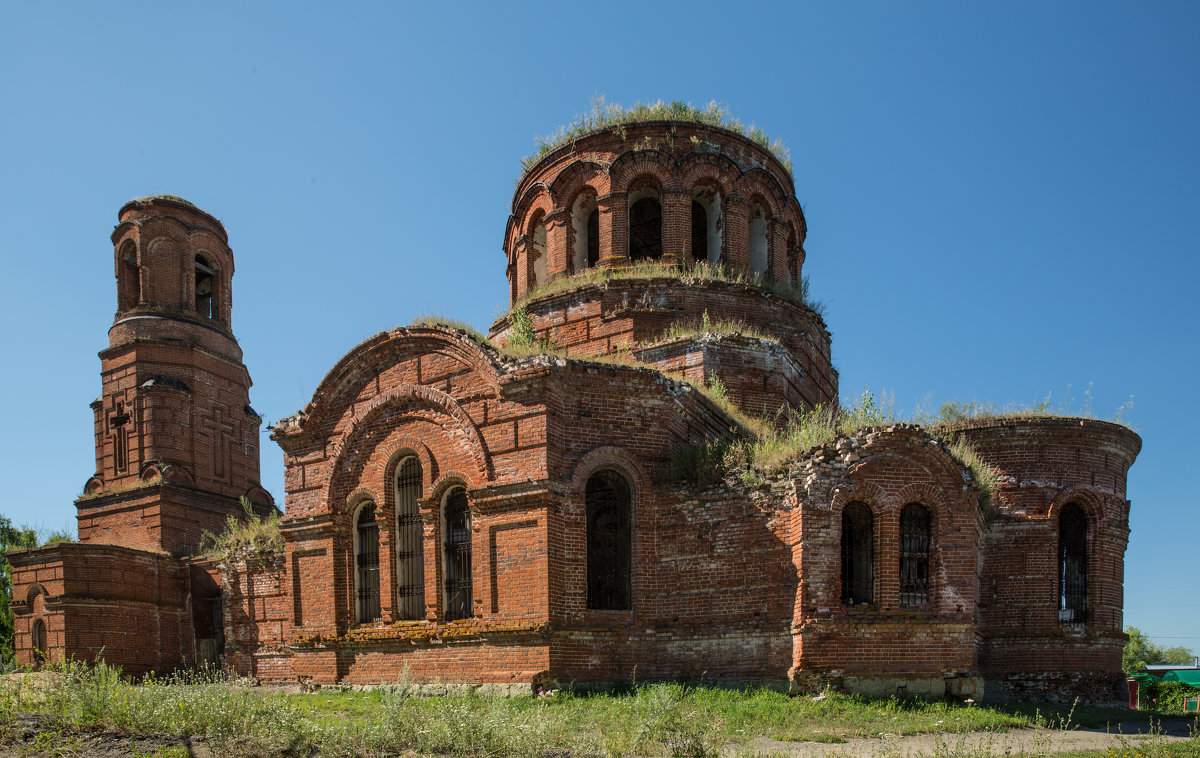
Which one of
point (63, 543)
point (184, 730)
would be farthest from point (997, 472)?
point (63, 543)

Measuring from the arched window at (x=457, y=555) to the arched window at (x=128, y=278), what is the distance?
15116mm

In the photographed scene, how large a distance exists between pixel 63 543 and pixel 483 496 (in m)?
11.4

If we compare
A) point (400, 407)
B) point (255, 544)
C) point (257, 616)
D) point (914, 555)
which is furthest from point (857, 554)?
point (257, 616)

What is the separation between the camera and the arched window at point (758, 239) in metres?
18.9

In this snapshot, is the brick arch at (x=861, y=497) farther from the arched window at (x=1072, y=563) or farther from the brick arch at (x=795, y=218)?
the brick arch at (x=795, y=218)

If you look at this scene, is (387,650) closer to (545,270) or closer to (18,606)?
(545,270)

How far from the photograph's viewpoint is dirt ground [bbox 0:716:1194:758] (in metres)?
7.95

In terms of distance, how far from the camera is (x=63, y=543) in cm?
1862

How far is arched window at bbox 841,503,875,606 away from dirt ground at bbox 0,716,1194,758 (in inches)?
104

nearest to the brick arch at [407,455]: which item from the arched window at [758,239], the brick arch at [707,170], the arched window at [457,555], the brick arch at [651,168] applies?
the arched window at [457,555]

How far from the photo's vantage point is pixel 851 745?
30.5ft

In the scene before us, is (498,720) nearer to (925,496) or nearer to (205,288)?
(925,496)

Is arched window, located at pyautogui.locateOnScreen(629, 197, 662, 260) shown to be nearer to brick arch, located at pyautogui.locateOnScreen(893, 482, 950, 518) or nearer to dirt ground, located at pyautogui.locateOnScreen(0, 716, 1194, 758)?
brick arch, located at pyautogui.locateOnScreen(893, 482, 950, 518)

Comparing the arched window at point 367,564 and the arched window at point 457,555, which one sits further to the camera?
the arched window at point 367,564
